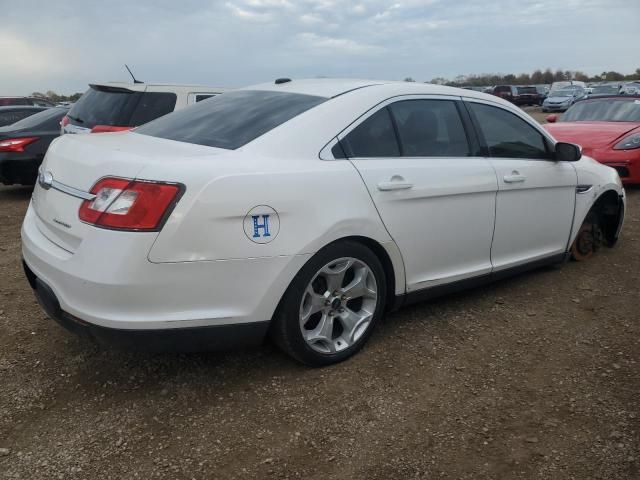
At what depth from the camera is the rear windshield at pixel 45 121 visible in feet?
27.1

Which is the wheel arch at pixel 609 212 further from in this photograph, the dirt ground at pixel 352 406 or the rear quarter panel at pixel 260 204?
the rear quarter panel at pixel 260 204

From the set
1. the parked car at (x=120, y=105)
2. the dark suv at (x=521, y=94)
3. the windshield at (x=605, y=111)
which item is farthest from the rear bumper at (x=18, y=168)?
the dark suv at (x=521, y=94)

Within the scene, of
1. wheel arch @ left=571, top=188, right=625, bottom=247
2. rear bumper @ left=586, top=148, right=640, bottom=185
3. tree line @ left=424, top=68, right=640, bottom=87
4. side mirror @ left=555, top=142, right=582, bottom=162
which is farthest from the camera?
tree line @ left=424, top=68, right=640, bottom=87

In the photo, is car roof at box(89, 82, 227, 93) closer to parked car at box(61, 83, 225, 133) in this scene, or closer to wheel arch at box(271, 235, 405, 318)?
parked car at box(61, 83, 225, 133)

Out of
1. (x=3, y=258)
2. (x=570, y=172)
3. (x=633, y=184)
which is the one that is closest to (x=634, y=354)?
(x=570, y=172)

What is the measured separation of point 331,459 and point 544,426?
101 centimetres

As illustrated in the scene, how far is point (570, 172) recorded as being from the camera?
4.39 m

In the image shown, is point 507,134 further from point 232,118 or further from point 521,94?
point 521,94

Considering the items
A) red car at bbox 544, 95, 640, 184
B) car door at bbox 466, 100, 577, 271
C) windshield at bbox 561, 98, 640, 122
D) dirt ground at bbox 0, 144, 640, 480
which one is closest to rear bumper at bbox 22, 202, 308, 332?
dirt ground at bbox 0, 144, 640, 480

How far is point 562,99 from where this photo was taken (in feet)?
104

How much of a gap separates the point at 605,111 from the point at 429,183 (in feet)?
23.6

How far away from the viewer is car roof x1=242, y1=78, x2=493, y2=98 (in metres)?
3.36

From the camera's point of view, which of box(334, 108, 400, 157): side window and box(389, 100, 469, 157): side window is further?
box(389, 100, 469, 157): side window

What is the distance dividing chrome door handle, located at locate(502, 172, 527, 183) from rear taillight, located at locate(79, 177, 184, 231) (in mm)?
2278
